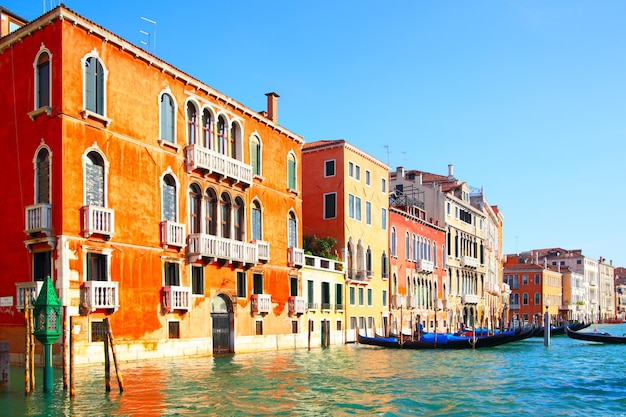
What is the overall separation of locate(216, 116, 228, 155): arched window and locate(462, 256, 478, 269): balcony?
23.8 m

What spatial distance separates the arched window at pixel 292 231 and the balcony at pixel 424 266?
11696 mm

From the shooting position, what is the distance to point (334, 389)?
542 inches

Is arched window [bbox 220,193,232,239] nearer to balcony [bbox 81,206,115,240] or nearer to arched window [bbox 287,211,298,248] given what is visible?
arched window [bbox 287,211,298,248]

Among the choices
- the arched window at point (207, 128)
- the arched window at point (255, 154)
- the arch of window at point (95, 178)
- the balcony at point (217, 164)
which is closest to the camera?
the arch of window at point (95, 178)

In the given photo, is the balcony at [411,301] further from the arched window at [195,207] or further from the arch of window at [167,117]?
the arch of window at [167,117]

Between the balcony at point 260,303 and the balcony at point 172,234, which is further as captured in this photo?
the balcony at point 260,303

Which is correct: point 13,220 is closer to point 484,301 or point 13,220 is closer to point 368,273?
point 368,273

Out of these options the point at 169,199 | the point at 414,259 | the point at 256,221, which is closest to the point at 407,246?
the point at 414,259

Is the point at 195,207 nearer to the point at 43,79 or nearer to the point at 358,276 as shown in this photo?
the point at 43,79

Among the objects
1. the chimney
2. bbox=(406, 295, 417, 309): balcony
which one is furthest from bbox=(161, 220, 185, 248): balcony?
bbox=(406, 295, 417, 309): balcony

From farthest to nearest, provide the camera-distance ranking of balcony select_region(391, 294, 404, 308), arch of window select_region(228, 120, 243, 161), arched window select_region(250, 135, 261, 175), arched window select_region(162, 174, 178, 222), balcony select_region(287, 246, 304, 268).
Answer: balcony select_region(391, 294, 404, 308), balcony select_region(287, 246, 304, 268), arched window select_region(250, 135, 261, 175), arch of window select_region(228, 120, 243, 161), arched window select_region(162, 174, 178, 222)

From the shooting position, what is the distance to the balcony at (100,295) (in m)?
15.2

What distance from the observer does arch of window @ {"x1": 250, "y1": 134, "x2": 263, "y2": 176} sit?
22.1m

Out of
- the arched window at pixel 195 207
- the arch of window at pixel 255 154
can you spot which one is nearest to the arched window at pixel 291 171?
the arch of window at pixel 255 154
